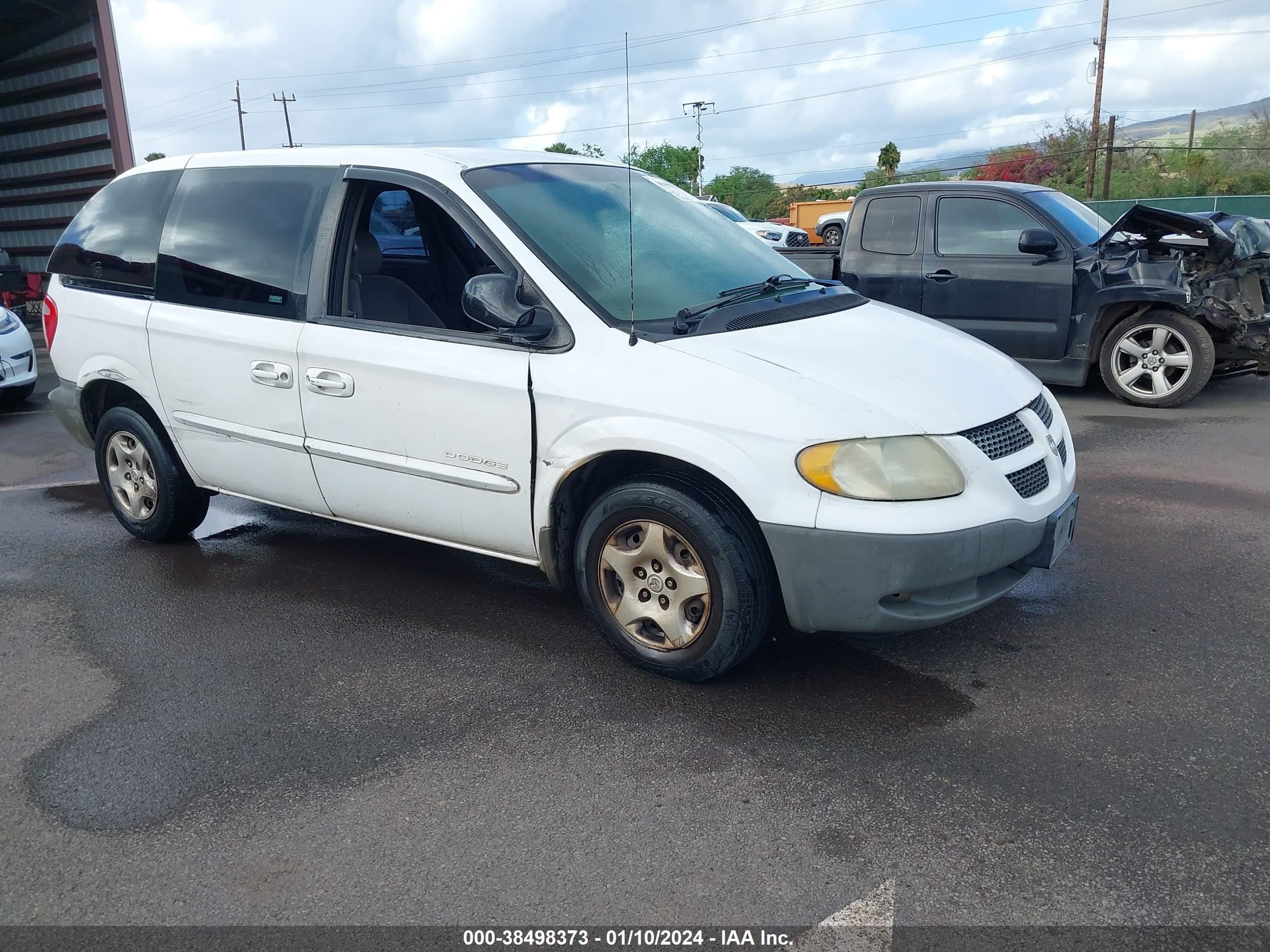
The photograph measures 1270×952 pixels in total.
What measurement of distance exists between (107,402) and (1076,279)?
686 centimetres

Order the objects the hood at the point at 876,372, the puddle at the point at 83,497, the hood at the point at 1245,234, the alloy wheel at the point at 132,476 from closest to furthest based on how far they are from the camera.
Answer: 1. the hood at the point at 876,372
2. the alloy wheel at the point at 132,476
3. the puddle at the point at 83,497
4. the hood at the point at 1245,234

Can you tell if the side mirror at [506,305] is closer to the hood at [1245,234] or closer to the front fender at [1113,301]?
the front fender at [1113,301]

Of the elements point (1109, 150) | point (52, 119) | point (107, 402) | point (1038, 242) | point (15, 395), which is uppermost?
point (1109, 150)

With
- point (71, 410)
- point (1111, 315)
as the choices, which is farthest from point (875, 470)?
point (1111, 315)

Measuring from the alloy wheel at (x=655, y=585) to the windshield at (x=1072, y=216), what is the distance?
20.2 feet

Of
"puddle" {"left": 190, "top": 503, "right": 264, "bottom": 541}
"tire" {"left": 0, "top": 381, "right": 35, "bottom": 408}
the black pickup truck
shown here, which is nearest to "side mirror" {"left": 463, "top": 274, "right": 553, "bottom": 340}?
"puddle" {"left": 190, "top": 503, "right": 264, "bottom": 541}

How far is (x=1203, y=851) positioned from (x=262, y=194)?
415 centimetres

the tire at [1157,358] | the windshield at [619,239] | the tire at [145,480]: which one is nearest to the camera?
the windshield at [619,239]

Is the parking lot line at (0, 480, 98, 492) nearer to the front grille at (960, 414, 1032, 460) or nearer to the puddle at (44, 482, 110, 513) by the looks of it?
the puddle at (44, 482, 110, 513)

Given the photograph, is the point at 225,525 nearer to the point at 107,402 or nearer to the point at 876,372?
the point at 107,402

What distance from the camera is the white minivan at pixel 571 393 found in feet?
10.5

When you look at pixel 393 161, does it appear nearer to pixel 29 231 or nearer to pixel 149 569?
pixel 149 569

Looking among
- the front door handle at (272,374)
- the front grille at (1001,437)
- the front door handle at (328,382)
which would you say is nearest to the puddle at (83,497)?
the front door handle at (272,374)

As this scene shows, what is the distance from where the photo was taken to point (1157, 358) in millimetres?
8047
